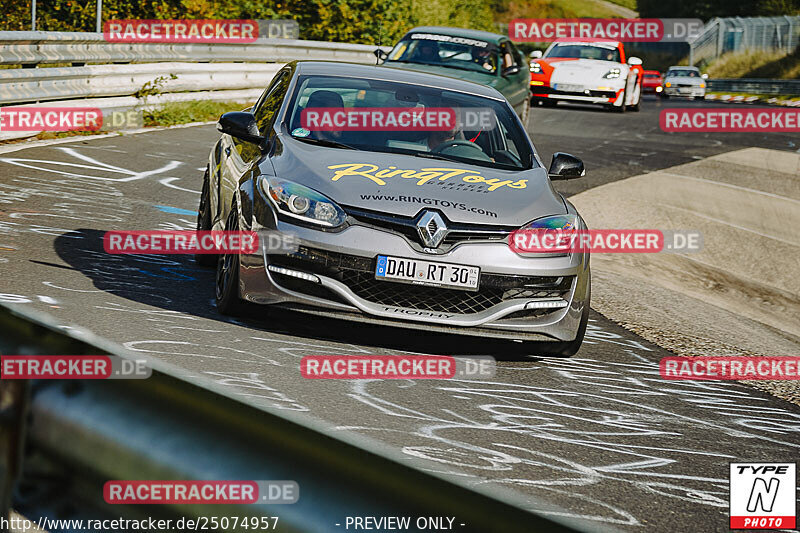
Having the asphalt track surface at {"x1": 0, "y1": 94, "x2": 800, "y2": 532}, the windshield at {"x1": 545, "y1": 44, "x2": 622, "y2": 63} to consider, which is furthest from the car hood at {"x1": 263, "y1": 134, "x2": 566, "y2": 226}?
the windshield at {"x1": 545, "y1": 44, "x2": 622, "y2": 63}

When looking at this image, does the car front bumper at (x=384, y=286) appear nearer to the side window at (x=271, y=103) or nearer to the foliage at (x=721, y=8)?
the side window at (x=271, y=103)

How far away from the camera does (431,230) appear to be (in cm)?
558

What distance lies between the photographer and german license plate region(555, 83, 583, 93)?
78.5 ft

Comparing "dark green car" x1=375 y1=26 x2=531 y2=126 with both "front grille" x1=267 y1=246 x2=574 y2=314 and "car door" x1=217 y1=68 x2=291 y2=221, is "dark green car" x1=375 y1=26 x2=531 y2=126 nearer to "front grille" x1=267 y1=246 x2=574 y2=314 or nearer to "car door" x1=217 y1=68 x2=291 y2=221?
"car door" x1=217 y1=68 x2=291 y2=221

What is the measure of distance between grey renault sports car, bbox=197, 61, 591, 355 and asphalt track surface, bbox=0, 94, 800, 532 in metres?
0.25

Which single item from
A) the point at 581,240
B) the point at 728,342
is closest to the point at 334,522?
the point at 581,240

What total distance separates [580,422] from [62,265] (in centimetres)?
351

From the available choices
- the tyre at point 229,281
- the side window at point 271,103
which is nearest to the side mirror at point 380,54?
the side window at point 271,103

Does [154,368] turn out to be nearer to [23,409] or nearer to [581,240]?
[23,409]

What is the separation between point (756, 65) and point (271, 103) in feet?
187

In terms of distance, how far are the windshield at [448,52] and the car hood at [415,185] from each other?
8759 mm

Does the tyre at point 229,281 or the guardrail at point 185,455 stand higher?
the guardrail at point 185,455

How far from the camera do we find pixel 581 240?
607 cm

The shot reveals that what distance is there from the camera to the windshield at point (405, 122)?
6711 millimetres
